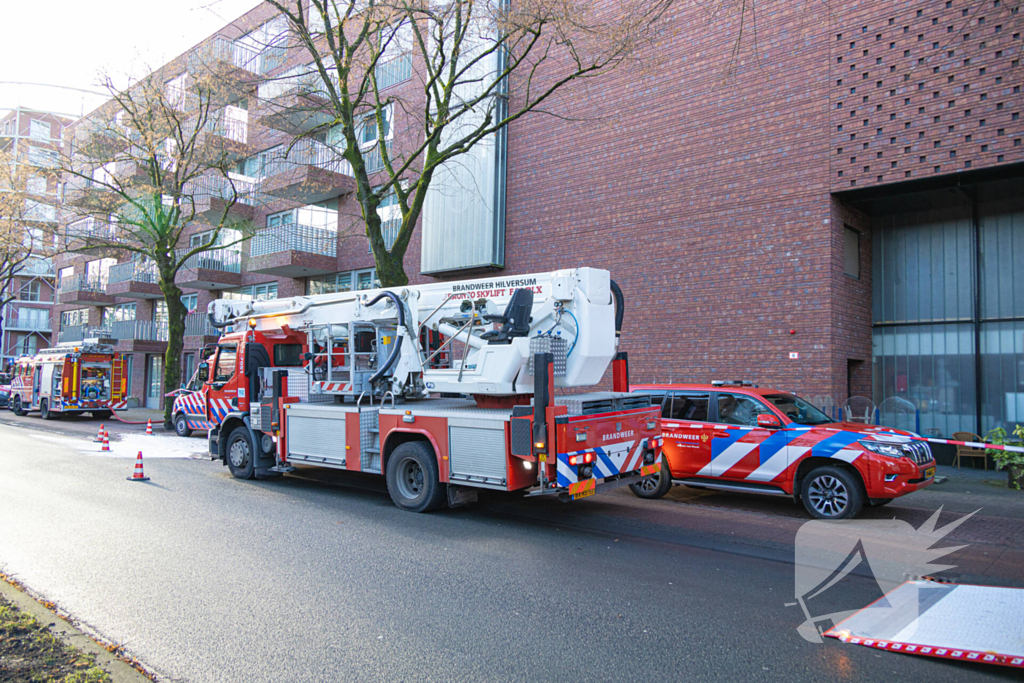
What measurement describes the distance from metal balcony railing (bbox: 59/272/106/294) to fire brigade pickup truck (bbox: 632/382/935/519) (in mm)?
36663

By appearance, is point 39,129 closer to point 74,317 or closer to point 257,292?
point 74,317

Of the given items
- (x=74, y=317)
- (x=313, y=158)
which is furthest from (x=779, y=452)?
(x=74, y=317)

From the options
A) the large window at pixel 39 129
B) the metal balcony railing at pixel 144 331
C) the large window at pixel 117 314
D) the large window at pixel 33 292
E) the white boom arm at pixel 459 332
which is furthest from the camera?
the large window at pixel 33 292

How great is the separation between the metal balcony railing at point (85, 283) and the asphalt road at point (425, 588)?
105ft

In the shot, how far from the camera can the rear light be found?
729cm

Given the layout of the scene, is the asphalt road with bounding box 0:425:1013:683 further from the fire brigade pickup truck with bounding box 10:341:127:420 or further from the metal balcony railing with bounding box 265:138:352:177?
the fire brigade pickup truck with bounding box 10:341:127:420

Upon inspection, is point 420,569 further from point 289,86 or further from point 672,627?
point 289,86

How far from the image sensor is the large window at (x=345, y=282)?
2356 cm

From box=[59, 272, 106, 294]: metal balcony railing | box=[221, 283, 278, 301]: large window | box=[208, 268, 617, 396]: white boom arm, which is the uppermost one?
box=[59, 272, 106, 294]: metal balcony railing

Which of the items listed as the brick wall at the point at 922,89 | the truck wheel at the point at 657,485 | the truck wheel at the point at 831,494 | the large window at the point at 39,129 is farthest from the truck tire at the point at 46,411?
the large window at the point at 39,129

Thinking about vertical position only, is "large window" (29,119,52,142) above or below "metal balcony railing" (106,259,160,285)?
above

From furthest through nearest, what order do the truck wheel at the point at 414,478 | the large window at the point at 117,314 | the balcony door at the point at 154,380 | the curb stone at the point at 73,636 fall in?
1. the large window at the point at 117,314
2. the balcony door at the point at 154,380
3. the truck wheel at the point at 414,478
4. the curb stone at the point at 73,636

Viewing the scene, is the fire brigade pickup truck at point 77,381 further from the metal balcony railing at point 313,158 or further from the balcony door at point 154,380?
the metal balcony railing at point 313,158

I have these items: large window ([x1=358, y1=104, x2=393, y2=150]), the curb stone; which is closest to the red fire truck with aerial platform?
the curb stone
